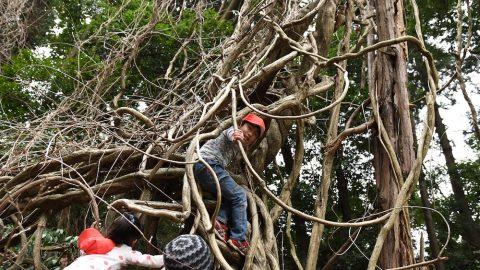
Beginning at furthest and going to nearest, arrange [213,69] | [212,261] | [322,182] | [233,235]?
[213,69]
[322,182]
[233,235]
[212,261]

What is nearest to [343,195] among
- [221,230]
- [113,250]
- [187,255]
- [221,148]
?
[221,148]

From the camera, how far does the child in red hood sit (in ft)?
5.66

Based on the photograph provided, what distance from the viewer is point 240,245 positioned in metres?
2.01

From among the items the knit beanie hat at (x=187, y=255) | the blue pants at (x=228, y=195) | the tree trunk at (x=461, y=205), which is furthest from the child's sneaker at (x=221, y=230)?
the tree trunk at (x=461, y=205)

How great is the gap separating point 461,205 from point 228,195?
5.24 meters

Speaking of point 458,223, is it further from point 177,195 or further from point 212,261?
point 212,261

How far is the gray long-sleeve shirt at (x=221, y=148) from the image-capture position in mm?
2182

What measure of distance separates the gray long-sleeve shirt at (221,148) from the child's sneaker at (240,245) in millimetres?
357

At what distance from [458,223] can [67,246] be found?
5.28m

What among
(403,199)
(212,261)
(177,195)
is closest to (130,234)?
(212,261)

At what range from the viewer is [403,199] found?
5.53 feet

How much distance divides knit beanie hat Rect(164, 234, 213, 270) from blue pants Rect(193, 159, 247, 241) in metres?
0.50

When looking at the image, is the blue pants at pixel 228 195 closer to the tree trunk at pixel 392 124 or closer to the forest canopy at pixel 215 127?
the forest canopy at pixel 215 127

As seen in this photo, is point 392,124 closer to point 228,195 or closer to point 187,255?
point 228,195
